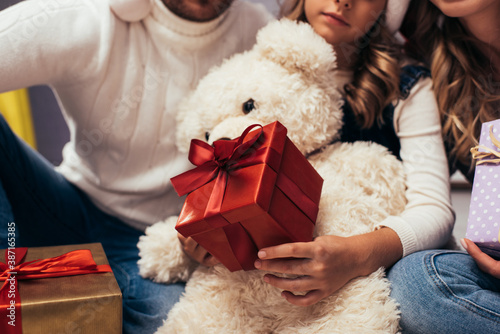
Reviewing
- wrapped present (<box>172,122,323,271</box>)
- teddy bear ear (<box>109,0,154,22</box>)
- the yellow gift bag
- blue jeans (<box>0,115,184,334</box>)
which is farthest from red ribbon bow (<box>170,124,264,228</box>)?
the yellow gift bag

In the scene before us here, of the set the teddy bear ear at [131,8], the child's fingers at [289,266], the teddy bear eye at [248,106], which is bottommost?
the child's fingers at [289,266]

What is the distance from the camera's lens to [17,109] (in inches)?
55.3

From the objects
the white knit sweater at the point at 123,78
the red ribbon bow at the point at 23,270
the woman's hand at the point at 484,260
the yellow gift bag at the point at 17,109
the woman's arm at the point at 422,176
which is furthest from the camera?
the yellow gift bag at the point at 17,109

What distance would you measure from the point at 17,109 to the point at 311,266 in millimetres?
1159

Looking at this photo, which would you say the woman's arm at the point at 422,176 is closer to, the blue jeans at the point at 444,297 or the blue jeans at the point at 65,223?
the blue jeans at the point at 444,297

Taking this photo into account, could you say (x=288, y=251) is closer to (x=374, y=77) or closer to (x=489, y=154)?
(x=489, y=154)

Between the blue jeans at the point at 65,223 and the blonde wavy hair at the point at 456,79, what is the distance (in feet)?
2.30

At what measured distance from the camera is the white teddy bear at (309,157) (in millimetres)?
755

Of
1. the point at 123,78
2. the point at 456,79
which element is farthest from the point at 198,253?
the point at 456,79

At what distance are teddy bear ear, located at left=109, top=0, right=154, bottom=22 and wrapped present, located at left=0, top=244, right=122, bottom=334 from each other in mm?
549

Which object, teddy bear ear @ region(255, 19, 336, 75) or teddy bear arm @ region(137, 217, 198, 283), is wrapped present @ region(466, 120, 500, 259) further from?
teddy bear arm @ region(137, 217, 198, 283)

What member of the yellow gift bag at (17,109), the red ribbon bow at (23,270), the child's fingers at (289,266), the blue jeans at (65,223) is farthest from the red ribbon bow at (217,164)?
the yellow gift bag at (17,109)

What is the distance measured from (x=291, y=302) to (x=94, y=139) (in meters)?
0.64

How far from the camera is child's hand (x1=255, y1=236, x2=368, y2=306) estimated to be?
698 millimetres
